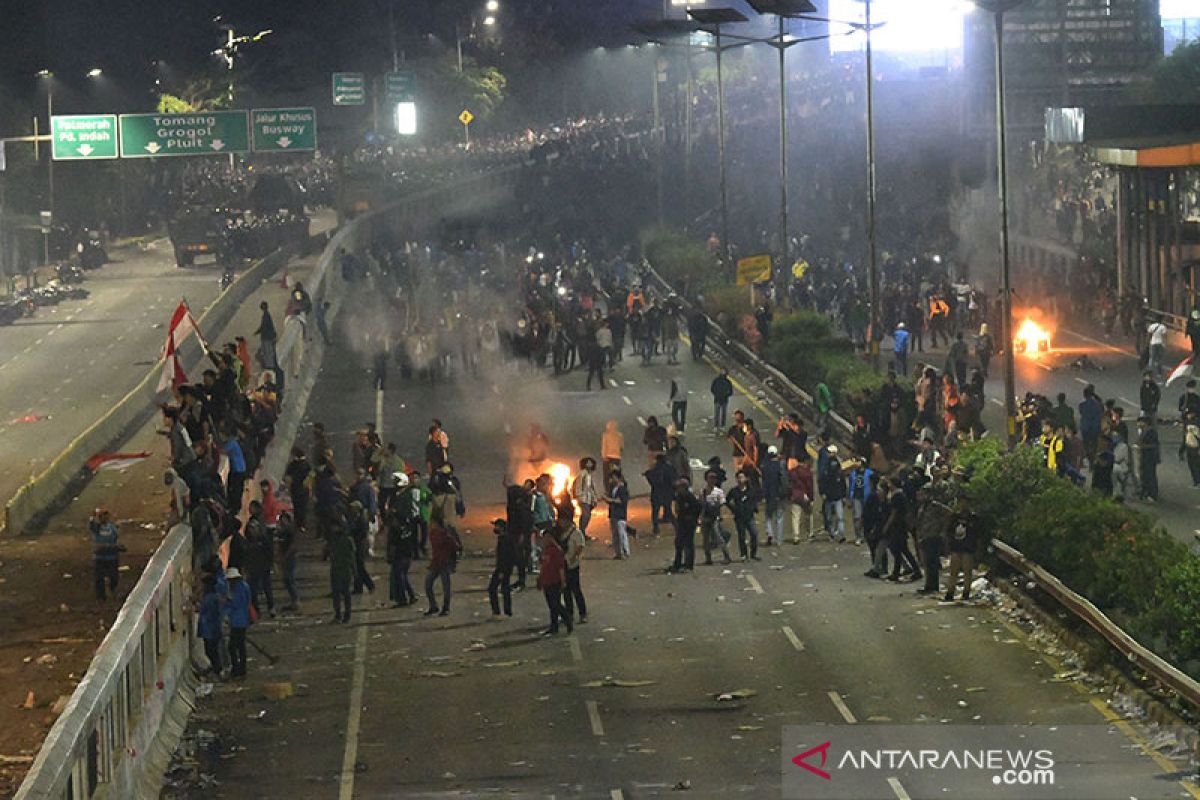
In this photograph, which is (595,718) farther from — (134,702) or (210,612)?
(210,612)

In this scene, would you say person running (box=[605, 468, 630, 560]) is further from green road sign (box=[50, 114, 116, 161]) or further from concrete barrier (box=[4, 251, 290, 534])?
green road sign (box=[50, 114, 116, 161])

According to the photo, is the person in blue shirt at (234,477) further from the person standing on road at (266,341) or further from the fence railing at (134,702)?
the person standing on road at (266,341)

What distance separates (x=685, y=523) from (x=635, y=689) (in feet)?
22.0

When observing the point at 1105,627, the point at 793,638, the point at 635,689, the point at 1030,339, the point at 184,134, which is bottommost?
the point at 635,689

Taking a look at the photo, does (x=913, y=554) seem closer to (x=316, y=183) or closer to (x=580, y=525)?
(x=580, y=525)

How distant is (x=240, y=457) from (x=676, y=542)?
5.68 m

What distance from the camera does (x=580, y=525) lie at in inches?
1255

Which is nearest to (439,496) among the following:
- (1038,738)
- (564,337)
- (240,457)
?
(240,457)

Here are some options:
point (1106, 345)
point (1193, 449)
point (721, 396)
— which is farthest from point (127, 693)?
point (1106, 345)

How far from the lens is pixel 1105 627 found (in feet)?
74.0

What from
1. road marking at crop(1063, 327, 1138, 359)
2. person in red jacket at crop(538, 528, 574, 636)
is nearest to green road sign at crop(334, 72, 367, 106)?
road marking at crop(1063, 327, 1138, 359)

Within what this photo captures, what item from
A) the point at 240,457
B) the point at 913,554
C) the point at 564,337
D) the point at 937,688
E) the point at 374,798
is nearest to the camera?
the point at 374,798

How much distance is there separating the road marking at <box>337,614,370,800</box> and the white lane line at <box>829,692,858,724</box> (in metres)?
4.42

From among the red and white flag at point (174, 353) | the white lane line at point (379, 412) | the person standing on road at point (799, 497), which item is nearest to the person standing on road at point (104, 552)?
the red and white flag at point (174, 353)
